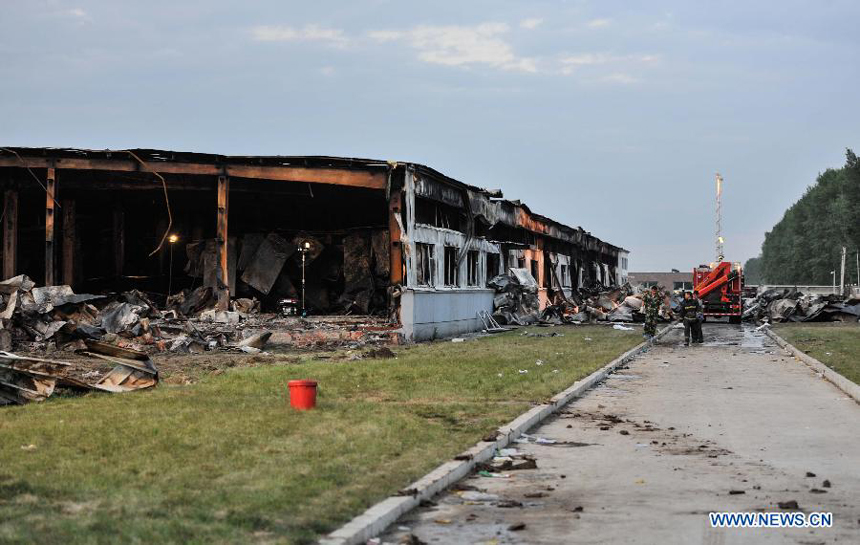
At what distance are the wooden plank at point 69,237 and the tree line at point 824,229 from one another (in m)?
89.9

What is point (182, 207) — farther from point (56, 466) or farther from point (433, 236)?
point (56, 466)

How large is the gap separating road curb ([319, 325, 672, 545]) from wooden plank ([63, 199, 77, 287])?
22953mm

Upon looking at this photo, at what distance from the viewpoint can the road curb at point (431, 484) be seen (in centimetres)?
668

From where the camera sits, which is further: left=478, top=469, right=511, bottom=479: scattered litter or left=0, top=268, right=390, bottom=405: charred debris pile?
left=0, top=268, right=390, bottom=405: charred debris pile

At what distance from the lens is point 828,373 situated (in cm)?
1962

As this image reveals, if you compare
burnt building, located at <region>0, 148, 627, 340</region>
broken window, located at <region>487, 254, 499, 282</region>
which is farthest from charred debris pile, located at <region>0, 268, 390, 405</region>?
broken window, located at <region>487, 254, 499, 282</region>

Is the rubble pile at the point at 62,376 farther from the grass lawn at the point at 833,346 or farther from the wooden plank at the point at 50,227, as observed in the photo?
the wooden plank at the point at 50,227

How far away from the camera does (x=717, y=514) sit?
7605 mm

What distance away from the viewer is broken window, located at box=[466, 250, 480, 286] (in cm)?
3934

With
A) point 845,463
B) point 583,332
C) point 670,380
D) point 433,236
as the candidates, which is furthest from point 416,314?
point 845,463

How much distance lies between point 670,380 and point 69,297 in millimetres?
15178

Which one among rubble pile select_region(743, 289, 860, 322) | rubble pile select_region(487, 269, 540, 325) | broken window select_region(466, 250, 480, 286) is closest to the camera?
broken window select_region(466, 250, 480, 286)

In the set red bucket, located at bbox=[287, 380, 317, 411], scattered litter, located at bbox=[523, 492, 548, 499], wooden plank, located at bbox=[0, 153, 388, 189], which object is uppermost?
wooden plank, located at bbox=[0, 153, 388, 189]

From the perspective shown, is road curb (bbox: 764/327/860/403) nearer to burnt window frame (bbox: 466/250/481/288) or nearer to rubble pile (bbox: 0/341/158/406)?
rubble pile (bbox: 0/341/158/406)
